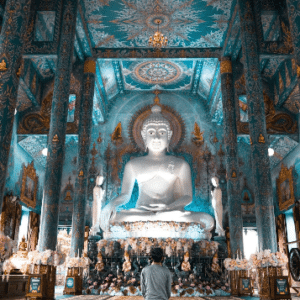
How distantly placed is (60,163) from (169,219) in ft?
13.9

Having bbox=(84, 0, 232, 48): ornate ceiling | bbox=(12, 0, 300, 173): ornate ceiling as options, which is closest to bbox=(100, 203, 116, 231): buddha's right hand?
bbox=(12, 0, 300, 173): ornate ceiling

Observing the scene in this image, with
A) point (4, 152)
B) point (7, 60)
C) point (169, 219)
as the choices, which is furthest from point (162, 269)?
point (169, 219)

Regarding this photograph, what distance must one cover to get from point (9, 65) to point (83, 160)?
16.0ft

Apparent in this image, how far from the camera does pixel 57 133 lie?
759 centimetres

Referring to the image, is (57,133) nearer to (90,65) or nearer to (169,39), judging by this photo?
(90,65)

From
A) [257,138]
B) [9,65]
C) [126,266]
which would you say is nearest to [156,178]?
[126,266]

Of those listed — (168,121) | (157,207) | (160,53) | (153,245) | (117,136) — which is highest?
(160,53)

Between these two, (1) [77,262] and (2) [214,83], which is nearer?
(1) [77,262]

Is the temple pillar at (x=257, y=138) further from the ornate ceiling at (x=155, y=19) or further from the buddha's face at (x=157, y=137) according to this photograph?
the buddha's face at (x=157, y=137)

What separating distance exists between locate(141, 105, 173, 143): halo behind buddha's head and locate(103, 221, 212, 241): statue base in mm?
4009

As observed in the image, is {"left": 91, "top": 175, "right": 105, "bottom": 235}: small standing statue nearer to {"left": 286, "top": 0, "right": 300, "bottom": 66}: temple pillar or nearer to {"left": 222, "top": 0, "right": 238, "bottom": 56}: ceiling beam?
{"left": 222, "top": 0, "right": 238, "bottom": 56}: ceiling beam

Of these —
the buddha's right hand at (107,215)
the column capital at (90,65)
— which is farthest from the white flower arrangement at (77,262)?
the column capital at (90,65)

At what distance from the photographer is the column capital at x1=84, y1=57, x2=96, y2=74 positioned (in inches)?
434

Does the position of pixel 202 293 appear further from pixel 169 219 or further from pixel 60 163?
pixel 60 163
